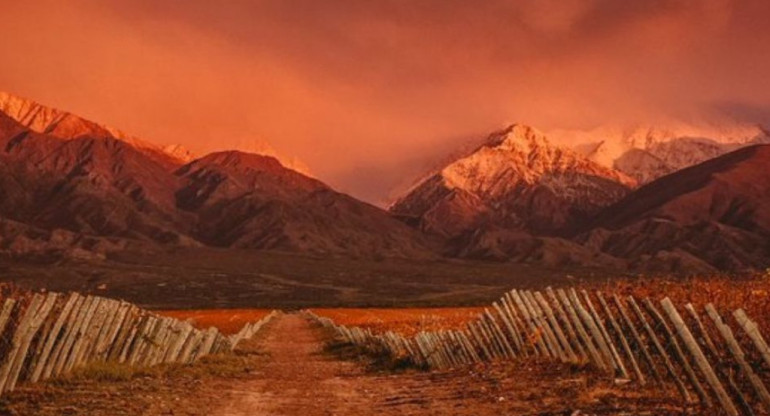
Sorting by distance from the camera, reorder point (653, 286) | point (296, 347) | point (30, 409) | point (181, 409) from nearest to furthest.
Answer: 1. point (30, 409)
2. point (181, 409)
3. point (653, 286)
4. point (296, 347)

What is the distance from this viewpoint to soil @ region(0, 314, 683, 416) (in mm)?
12852

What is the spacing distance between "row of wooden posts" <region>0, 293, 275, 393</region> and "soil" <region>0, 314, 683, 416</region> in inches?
17.6

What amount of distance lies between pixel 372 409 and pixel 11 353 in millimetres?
5754

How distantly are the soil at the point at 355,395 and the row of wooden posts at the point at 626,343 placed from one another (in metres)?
0.48

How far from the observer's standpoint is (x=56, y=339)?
16.1 meters

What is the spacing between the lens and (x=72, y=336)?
16.0m

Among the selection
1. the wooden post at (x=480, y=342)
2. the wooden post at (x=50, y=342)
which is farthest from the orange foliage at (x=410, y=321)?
the wooden post at (x=50, y=342)

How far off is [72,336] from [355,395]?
544 cm

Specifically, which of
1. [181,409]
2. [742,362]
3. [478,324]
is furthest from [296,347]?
[742,362]

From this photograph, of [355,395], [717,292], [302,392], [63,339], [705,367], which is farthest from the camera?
[302,392]

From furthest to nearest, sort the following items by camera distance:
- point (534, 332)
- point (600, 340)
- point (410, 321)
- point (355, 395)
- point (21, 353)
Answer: point (410, 321)
point (534, 332)
point (355, 395)
point (600, 340)
point (21, 353)

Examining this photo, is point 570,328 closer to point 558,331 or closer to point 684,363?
point 558,331

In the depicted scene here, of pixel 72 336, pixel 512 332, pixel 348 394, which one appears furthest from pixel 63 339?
pixel 512 332

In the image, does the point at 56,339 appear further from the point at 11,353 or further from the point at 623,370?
the point at 623,370
